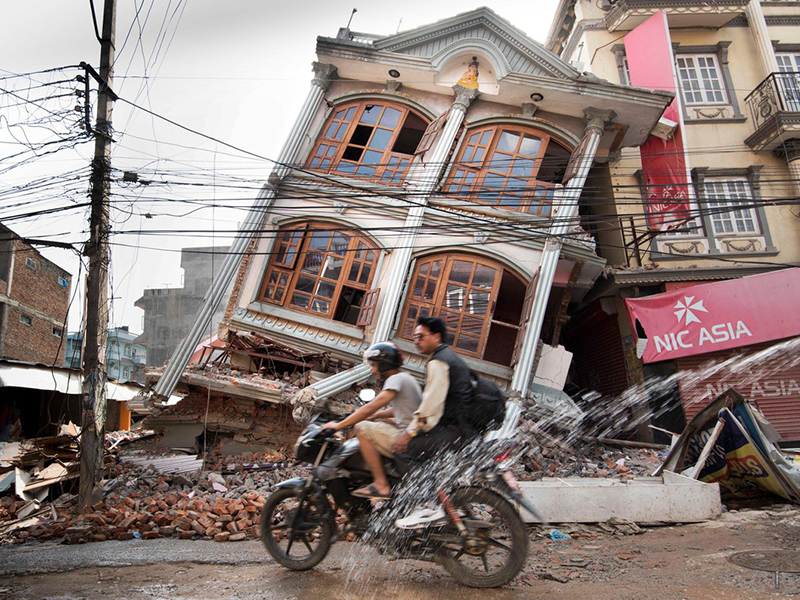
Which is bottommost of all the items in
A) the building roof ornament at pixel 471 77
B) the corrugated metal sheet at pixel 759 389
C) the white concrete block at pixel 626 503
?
the white concrete block at pixel 626 503

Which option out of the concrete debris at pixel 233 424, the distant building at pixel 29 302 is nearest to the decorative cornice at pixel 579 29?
the concrete debris at pixel 233 424

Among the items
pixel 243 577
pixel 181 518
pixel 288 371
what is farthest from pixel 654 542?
pixel 288 371

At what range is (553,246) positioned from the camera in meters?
11.4

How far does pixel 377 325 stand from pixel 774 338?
8.47 meters

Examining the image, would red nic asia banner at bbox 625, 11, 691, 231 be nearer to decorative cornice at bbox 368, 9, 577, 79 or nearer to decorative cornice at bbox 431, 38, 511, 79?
decorative cornice at bbox 368, 9, 577, 79

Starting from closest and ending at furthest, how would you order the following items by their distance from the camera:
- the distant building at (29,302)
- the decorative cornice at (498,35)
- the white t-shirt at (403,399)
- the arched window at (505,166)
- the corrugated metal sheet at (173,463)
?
the white t-shirt at (403,399) → the corrugated metal sheet at (173,463) → the arched window at (505,166) → the decorative cornice at (498,35) → the distant building at (29,302)

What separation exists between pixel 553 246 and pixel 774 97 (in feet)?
26.3

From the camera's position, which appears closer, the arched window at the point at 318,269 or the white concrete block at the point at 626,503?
the white concrete block at the point at 626,503

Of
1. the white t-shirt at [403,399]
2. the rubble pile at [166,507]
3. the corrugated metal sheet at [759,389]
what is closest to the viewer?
the white t-shirt at [403,399]

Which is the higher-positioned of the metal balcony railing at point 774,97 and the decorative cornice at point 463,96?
the metal balcony railing at point 774,97

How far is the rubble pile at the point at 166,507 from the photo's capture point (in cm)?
609

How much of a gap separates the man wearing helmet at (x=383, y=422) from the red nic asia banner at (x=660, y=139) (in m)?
11.2

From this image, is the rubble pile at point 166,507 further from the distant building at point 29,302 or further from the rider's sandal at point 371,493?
the distant building at point 29,302

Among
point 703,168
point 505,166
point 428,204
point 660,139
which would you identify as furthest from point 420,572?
point 703,168
